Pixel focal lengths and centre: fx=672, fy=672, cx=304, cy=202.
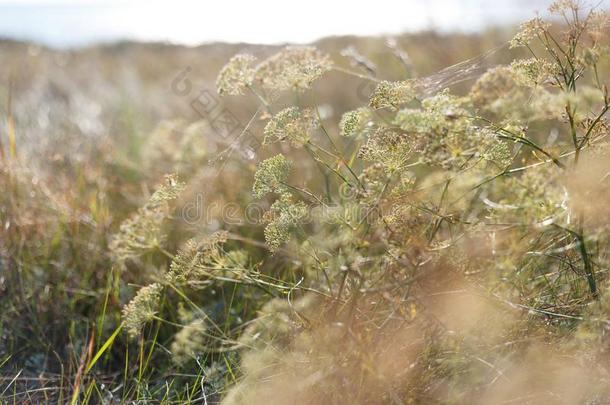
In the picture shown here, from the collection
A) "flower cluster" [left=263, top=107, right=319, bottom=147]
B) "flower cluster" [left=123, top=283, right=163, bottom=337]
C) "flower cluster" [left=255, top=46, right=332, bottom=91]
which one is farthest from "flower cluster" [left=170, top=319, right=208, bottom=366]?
"flower cluster" [left=255, top=46, right=332, bottom=91]

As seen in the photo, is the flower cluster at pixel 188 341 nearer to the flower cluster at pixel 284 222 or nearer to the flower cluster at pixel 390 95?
the flower cluster at pixel 284 222

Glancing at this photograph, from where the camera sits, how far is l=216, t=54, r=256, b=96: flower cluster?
1.79m

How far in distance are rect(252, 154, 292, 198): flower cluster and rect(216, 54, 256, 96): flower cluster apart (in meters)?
0.31

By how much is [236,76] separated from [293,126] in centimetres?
38

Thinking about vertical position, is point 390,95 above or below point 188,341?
above

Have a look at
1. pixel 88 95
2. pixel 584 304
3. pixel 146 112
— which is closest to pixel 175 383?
pixel 584 304

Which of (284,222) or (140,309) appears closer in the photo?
(284,222)

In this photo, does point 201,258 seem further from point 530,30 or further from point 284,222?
point 530,30

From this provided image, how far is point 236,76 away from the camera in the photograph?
183cm

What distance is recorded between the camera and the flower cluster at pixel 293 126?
1541mm

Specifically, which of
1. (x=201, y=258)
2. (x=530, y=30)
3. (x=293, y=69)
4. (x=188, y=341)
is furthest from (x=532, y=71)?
(x=188, y=341)

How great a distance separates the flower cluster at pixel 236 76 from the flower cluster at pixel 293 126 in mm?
261

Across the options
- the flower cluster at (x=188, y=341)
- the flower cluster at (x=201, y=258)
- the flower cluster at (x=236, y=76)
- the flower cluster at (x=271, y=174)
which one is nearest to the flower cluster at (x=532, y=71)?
the flower cluster at (x=271, y=174)

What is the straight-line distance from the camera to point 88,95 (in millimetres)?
6418
